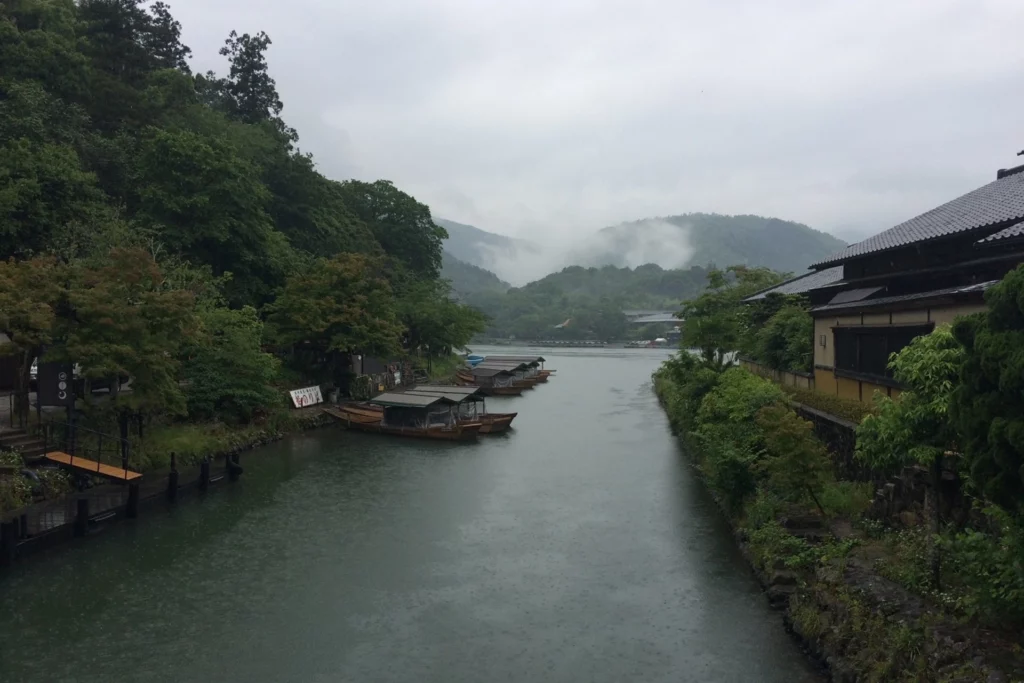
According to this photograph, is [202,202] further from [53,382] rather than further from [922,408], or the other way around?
[922,408]

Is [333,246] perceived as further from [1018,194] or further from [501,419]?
[1018,194]

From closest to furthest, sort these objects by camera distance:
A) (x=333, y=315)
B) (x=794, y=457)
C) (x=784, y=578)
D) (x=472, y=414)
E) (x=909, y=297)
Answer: (x=784, y=578) < (x=794, y=457) < (x=909, y=297) < (x=333, y=315) < (x=472, y=414)

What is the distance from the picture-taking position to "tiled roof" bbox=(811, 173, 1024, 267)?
1599 cm

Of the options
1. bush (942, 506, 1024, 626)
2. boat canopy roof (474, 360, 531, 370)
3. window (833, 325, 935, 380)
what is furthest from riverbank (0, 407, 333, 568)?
boat canopy roof (474, 360, 531, 370)

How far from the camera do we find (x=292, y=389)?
125ft

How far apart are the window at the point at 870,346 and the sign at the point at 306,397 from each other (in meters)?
25.8

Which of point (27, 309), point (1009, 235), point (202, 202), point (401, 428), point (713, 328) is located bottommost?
point (401, 428)

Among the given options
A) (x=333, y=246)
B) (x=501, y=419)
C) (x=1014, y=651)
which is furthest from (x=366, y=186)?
(x=1014, y=651)

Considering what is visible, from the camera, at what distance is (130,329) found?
2170 cm

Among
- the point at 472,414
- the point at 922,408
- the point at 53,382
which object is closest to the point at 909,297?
the point at 922,408

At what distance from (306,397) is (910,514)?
30212mm

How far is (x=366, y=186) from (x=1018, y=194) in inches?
2148

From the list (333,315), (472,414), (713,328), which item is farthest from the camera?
(472,414)

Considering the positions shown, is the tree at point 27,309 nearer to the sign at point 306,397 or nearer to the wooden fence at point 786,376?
the sign at point 306,397
